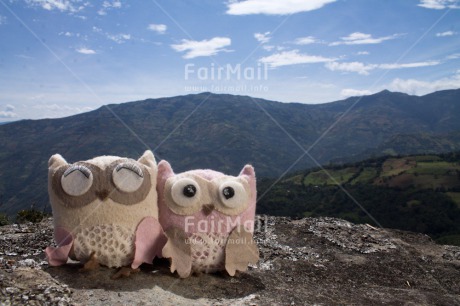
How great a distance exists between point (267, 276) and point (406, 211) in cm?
5179

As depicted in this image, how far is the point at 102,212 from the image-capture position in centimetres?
725

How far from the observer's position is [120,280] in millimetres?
7125

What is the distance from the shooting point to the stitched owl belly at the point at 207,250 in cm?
763

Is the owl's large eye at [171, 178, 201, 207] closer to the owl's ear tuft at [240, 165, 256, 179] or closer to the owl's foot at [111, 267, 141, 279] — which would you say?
the owl's ear tuft at [240, 165, 256, 179]

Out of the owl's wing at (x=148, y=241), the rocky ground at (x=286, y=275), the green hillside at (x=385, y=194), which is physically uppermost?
the owl's wing at (x=148, y=241)

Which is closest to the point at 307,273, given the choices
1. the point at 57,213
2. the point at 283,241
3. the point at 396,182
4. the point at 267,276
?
the point at 267,276

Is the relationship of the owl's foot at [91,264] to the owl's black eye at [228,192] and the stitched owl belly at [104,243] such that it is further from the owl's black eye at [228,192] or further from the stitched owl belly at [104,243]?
the owl's black eye at [228,192]

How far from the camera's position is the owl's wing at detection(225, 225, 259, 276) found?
7785 millimetres

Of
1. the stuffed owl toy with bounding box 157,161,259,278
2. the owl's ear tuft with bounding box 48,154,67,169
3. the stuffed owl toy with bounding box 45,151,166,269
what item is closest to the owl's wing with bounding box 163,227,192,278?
the stuffed owl toy with bounding box 157,161,259,278

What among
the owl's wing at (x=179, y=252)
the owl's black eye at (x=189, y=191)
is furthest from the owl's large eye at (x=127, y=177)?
the owl's wing at (x=179, y=252)

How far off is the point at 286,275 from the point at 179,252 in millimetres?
2929

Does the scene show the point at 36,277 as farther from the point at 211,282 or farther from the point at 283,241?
the point at 283,241

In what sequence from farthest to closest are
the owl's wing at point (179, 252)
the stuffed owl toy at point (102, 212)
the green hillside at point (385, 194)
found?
the green hillside at point (385, 194) → the owl's wing at point (179, 252) → the stuffed owl toy at point (102, 212)

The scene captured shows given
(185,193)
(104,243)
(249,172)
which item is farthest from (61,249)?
(249,172)
